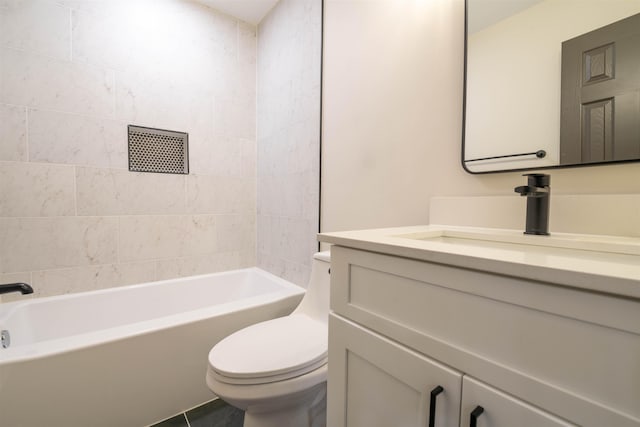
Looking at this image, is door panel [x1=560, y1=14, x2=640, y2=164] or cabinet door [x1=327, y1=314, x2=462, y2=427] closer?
cabinet door [x1=327, y1=314, x2=462, y2=427]

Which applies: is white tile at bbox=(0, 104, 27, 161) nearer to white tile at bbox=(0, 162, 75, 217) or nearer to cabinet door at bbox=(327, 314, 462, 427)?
→ white tile at bbox=(0, 162, 75, 217)

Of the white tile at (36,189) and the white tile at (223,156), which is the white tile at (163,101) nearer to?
the white tile at (223,156)

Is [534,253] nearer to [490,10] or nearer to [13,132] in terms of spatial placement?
[490,10]

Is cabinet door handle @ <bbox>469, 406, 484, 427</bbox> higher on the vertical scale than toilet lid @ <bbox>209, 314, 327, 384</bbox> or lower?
higher

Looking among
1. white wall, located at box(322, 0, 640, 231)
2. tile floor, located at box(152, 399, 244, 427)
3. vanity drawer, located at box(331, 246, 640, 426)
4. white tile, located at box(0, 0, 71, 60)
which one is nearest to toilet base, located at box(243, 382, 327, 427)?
tile floor, located at box(152, 399, 244, 427)

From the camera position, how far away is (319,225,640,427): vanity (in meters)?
0.37

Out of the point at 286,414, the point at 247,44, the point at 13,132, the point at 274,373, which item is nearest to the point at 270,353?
the point at 274,373

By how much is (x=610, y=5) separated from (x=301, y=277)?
1.71 meters

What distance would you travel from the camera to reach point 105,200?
1771mm

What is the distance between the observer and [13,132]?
152cm

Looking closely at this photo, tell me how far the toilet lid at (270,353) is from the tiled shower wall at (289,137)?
0.60 metres

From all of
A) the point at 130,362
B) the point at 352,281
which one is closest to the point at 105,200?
the point at 130,362

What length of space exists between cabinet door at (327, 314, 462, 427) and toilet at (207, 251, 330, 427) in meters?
0.23

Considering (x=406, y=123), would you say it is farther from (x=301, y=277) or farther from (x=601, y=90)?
(x=301, y=277)
